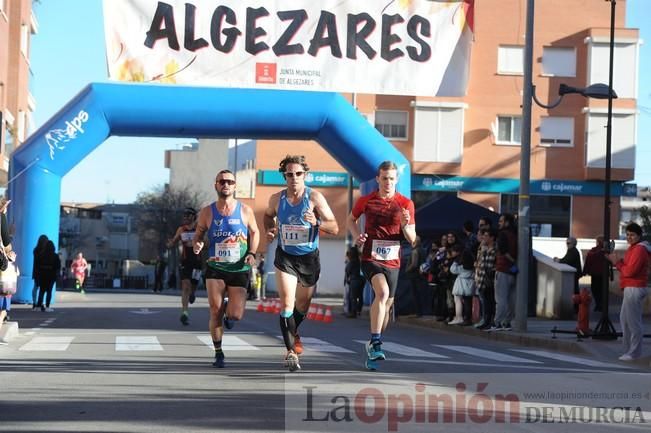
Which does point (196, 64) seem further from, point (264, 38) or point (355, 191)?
point (355, 191)

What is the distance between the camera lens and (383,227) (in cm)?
1141

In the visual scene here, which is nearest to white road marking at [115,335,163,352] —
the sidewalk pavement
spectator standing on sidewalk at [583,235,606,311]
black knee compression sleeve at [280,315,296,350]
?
black knee compression sleeve at [280,315,296,350]

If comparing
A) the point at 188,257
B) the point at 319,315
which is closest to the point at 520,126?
the point at 319,315

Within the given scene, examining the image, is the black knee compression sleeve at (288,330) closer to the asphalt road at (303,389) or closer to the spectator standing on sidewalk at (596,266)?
the asphalt road at (303,389)

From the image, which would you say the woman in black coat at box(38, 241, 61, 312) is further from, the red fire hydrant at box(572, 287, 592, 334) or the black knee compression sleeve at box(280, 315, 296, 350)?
the black knee compression sleeve at box(280, 315, 296, 350)

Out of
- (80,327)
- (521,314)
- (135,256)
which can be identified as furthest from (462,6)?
(135,256)

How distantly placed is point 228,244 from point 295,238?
741 mm

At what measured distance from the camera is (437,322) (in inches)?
877

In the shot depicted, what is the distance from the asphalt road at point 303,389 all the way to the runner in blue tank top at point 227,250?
0.64 m

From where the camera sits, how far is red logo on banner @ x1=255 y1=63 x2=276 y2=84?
2381 cm

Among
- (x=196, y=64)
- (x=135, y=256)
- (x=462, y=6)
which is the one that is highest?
(x=462, y=6)

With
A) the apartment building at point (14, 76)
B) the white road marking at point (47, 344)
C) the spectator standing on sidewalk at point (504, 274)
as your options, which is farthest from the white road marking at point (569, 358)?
the apartment building at point (14, 76)

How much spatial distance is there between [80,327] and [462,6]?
36.7ft

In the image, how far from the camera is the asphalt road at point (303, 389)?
24.7 ft
